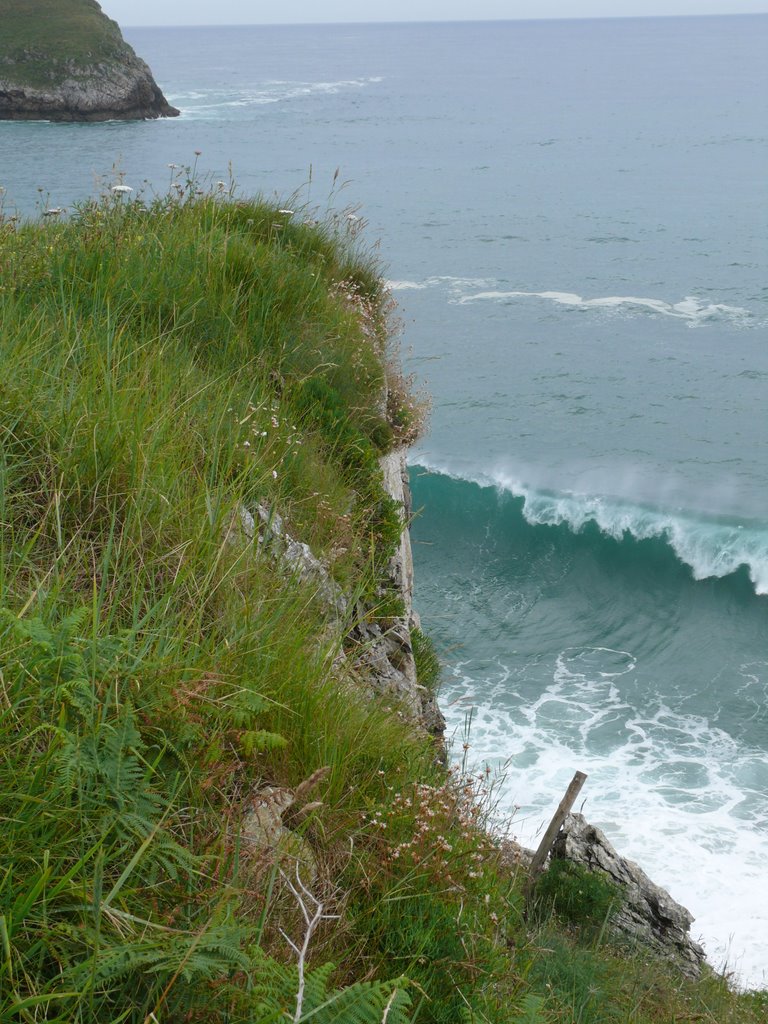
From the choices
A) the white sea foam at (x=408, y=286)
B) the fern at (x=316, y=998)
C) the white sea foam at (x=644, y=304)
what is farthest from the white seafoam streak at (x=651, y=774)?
the white sea foam at (x=408, y=286)

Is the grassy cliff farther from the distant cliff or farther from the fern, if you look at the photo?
the distant cliff

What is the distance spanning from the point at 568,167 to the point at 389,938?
231 feet

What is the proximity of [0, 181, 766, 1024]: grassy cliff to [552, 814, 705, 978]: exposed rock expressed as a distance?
140 cm

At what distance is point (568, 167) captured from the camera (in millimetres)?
67625

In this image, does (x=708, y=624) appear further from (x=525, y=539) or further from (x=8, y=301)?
(x=8, y=301)

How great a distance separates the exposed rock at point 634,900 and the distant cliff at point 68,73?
7420 cm

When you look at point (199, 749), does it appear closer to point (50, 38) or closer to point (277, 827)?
point (277, 827)

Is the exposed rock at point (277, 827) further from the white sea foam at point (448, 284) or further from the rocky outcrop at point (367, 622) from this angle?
the white sea foam at point (448, 284)

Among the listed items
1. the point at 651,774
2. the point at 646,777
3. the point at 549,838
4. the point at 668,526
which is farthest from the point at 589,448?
the point at 549,838

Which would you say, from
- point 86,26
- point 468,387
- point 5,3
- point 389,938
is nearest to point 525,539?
point 468,387

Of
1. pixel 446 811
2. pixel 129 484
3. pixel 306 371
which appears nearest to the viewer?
pixel 446 811

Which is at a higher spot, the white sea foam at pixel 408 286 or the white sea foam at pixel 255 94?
the white sea foam at pixel 255 94

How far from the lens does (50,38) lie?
73.9 m

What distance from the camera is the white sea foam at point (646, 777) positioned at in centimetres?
1345
